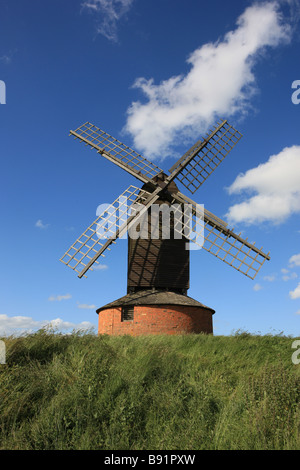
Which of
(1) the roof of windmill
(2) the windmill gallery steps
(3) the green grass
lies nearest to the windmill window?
(2) the windmill gallery steps

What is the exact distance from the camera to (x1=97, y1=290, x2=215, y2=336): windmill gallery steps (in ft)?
58.4

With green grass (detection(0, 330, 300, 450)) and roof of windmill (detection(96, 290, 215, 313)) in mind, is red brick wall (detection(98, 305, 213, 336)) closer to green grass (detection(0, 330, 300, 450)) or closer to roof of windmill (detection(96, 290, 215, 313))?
roof of windmill (detection(96, 290, 215, 313))

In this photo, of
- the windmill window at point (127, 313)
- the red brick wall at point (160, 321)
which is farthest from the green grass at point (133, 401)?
the windmill window at point (127, 313)

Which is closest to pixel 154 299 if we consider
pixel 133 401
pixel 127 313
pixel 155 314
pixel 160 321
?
pixel 155 314

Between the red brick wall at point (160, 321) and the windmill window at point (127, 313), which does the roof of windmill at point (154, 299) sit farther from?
the windmill window at point (127, 313)

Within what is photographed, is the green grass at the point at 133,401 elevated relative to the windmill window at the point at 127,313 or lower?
lower

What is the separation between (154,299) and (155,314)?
76 centimetres

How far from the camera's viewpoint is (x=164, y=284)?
19.5 m

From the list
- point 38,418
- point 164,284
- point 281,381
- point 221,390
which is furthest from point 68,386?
point 164,284

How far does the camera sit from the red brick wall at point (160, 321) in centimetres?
1775

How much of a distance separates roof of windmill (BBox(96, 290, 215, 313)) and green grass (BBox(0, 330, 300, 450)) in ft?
20.6
